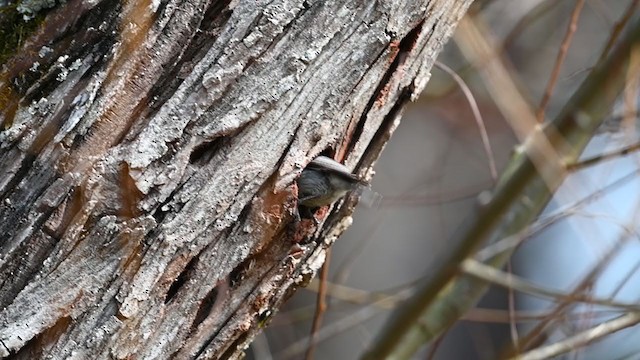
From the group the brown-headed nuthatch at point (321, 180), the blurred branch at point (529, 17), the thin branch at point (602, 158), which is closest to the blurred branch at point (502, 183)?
the thin branch at point (602, 158)

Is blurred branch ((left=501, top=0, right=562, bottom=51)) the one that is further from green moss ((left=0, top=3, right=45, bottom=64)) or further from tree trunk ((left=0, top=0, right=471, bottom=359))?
green moss ((left=0, top=3, right=45, bottom=64))

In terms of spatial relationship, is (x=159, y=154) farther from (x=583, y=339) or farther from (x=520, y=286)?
(x=583, y=339)

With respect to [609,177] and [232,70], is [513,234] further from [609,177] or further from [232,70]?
[232,70]

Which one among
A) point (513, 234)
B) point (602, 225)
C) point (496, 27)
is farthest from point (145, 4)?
point (496, 27)

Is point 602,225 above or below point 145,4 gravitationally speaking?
above

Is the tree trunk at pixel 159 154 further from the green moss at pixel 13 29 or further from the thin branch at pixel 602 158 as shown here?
the thin branch at pixel 602 158

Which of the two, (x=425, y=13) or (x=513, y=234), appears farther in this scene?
(x=513, y=234)
